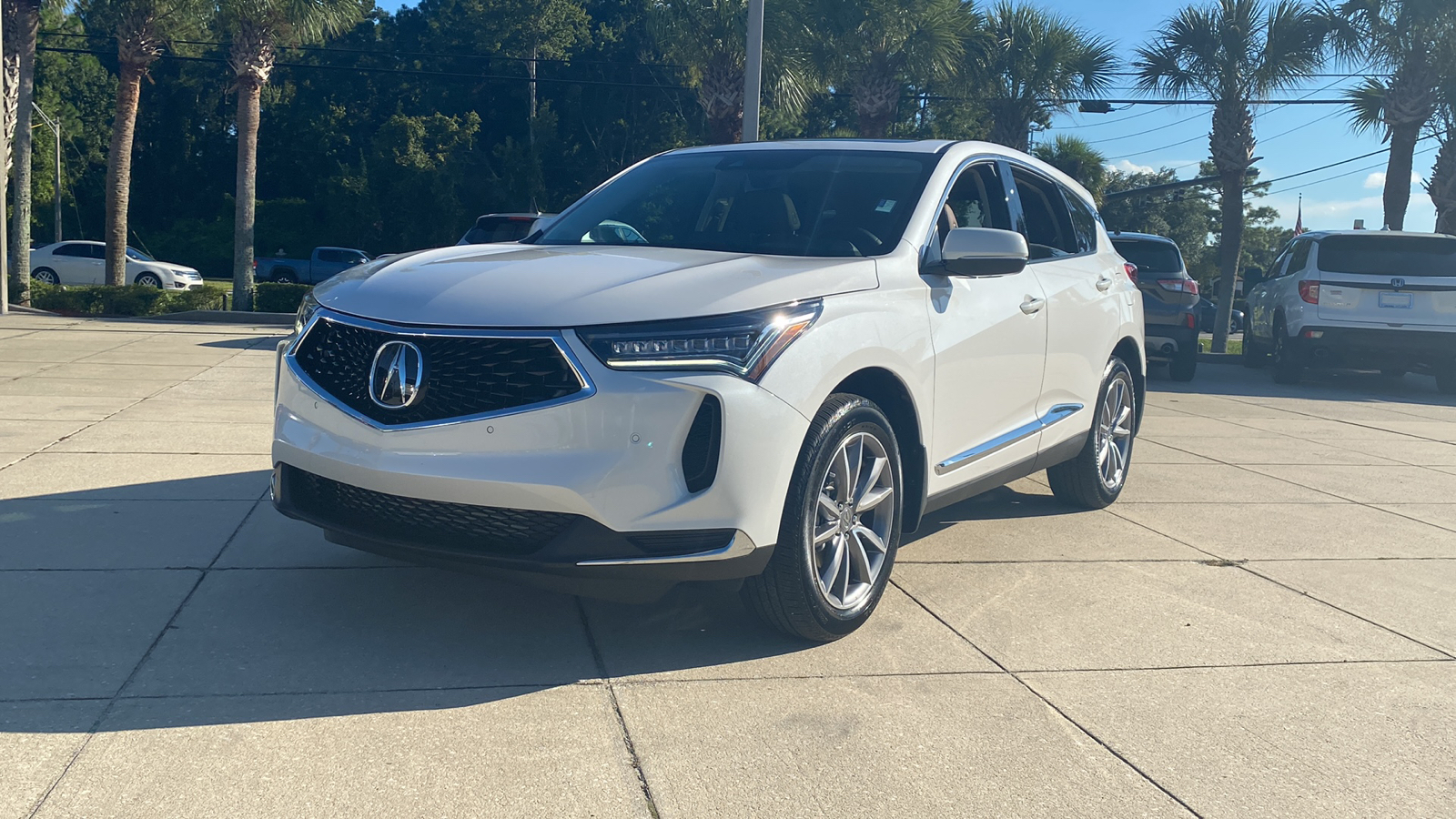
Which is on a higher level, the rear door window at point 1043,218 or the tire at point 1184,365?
the rear door window at point 1043,218

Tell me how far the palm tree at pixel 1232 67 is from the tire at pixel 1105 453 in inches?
744

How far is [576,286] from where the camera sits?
12.5 feet

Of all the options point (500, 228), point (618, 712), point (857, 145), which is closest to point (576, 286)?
point (618, 712)

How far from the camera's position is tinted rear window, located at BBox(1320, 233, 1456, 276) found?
13648 mm

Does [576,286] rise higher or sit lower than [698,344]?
higher

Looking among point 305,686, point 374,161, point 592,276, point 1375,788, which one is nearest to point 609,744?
point 305,686

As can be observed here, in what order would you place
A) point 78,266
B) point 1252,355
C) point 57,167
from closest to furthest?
point 1252,355, point 78,266, point 57,167

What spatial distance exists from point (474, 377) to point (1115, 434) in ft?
14.3

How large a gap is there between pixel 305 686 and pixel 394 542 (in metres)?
0.49

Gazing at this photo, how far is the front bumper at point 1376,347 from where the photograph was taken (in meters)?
13.5

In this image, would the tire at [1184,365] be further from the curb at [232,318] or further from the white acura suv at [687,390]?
the curb at [232,318]

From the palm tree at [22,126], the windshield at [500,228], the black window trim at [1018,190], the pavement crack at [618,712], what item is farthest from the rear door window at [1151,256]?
the palm tree at [22,126]

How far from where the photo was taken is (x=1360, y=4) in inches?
949

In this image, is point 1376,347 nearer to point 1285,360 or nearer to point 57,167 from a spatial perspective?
point 1285,360
